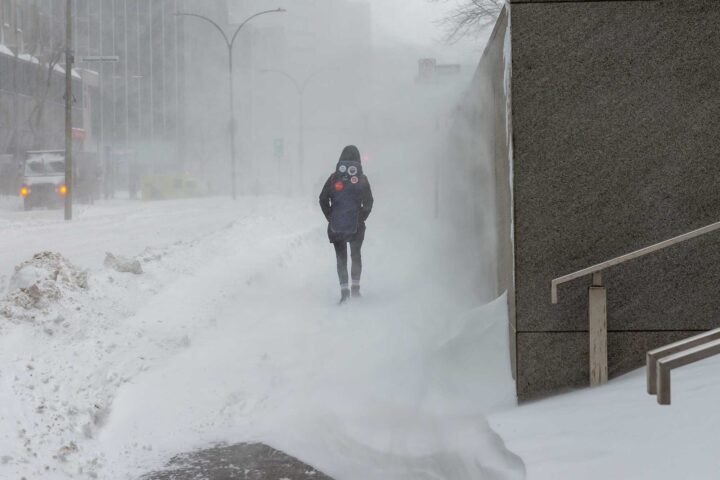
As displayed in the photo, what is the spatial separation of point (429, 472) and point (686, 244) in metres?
2.00

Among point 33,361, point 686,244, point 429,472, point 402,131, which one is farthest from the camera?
point 402,131

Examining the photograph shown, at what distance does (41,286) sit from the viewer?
7945mm

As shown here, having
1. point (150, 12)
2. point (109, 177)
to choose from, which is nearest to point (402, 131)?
point (109, 177)

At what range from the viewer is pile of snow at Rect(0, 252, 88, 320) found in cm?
741

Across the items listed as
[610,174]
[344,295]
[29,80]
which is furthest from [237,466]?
[29,80]

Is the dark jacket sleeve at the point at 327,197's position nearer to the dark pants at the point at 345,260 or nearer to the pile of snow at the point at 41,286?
the dark pants at the point at 345,260

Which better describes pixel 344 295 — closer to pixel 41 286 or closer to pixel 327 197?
pixel 327 197

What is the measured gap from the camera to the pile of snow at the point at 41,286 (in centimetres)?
741

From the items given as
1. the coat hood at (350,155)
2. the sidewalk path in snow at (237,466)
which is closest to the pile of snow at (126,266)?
the coat hood at (350,155)

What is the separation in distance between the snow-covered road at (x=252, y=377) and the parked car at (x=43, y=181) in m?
21.6

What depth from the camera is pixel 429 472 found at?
15.7 feet

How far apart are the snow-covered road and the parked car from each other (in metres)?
21.6

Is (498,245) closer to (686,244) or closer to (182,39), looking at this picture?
(686,244)

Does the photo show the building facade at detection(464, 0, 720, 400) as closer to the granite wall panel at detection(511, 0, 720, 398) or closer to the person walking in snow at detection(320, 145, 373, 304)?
the granite wall panel at detection(511, 0, 720, 398)
